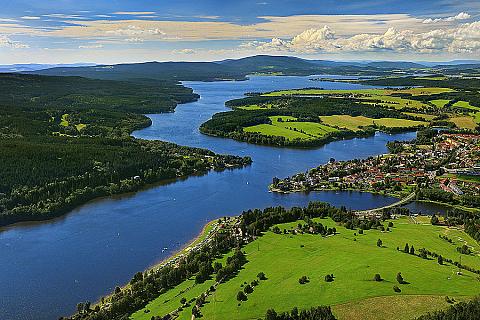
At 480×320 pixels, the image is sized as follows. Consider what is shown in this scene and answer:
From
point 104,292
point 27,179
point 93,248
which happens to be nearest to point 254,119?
point 27,179

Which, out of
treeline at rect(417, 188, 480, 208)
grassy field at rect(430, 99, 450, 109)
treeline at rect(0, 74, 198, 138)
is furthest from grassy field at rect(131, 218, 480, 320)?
grassy field at rect(430, 99, 450, 109)

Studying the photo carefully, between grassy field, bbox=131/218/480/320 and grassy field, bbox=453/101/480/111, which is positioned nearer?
grassy field, bbox=131/218/480/320

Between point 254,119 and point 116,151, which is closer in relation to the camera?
point 116,151

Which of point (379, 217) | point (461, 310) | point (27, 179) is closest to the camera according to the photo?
point (461, 310)

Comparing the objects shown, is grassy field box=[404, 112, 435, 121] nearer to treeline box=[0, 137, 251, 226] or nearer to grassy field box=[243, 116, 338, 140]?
grassy field box=[243, 116, 338, 140]

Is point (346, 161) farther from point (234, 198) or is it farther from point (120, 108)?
point (120, 108)

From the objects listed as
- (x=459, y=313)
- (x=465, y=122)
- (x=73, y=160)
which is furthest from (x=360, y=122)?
(x=459, y=313)

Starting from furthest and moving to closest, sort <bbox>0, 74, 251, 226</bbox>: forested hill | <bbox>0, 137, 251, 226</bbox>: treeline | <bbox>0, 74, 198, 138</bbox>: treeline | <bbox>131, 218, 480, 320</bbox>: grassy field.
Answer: <bbox>0, 74, 198, 138</bbox>: treeline, <bbox>0, 74, 251, 226</bbox>: forested hill, <bbox>0, 137, 251, 226</bbox>: treeline, <bbox>131, 218, 480, 320</bbox>: grassy field
